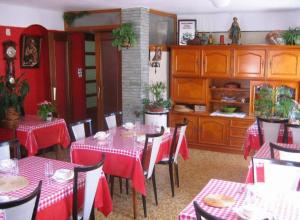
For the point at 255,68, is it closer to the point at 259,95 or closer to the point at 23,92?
the point at 259,95

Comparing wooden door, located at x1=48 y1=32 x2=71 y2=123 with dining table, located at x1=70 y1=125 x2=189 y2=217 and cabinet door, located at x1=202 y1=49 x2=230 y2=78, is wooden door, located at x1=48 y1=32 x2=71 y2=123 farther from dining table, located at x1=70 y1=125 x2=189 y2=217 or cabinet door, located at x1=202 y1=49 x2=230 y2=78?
dining table, located at x1=70 y1=125 x2=189 y2=217

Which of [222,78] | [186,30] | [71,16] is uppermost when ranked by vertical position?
[71,16]

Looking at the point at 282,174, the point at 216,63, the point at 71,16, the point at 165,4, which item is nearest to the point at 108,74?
the point at 71,16

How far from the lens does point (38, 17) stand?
6.34 m

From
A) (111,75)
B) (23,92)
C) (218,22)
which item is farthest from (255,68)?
(23,92)

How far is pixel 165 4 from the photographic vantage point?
223 inches

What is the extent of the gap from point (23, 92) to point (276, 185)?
3984 mm

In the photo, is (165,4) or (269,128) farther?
(165,4)

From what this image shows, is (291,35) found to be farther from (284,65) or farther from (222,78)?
(222,78)

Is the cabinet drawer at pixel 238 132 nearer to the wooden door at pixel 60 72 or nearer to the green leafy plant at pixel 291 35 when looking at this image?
the green leafy plant at pixel 291 35

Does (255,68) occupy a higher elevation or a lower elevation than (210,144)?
higher

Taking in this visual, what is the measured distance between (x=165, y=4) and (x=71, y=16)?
2039mm

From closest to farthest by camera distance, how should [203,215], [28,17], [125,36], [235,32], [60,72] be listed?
[203,215] < [125,36] < [28,17] < [235,32] < [60,72]

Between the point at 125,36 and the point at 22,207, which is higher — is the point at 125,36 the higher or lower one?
the higher one
